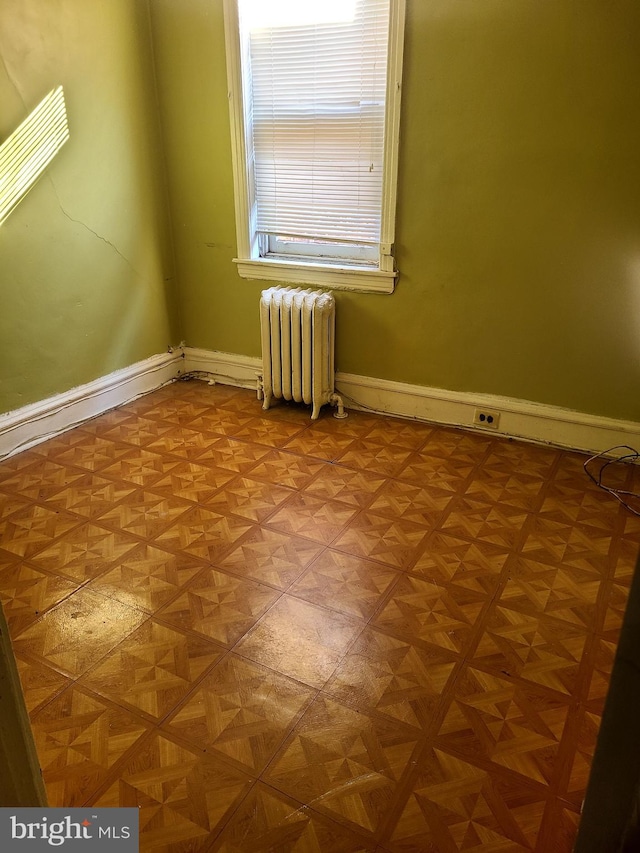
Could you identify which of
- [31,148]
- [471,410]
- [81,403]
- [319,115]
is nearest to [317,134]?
[319,115]

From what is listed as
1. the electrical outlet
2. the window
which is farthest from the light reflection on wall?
the electrical outlet

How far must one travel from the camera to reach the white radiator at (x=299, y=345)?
3.26 metres

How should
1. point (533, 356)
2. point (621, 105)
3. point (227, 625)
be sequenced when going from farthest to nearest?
1. point (533, 356)
2. point (621, 105)
3. point (227, 625)

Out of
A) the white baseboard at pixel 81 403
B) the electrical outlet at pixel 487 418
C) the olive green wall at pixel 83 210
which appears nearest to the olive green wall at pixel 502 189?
the electrical outlet at pixel 487 418

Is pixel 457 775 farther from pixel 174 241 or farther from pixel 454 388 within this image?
pixel 174 241

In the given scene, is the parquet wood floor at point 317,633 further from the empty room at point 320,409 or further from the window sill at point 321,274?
the window sill at point 321,274

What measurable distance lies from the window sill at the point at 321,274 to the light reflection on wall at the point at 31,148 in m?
1.10

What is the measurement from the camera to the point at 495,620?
1991 millimetres

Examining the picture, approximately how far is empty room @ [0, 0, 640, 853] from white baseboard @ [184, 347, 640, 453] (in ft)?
0.05

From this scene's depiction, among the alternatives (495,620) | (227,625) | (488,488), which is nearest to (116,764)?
(227,625)

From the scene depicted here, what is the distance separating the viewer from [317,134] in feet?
10.4

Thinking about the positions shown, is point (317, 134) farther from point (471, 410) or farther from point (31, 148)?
point (471, 410)

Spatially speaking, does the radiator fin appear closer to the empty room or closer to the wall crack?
the empty room

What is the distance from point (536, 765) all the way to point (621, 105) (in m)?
2.45
